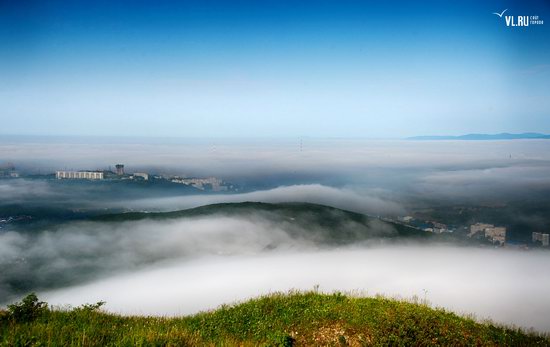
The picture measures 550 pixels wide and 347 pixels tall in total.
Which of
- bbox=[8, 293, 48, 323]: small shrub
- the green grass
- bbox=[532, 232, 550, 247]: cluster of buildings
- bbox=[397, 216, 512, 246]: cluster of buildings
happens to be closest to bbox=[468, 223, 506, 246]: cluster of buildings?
bbox=[397, 216, 512, 246]: cluster of buildings

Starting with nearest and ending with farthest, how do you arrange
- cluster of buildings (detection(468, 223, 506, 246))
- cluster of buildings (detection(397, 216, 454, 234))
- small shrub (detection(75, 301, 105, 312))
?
small shrub (detection(75, 301, 105, 312)) < cluster of buildings (detection(468, 223, 506, 246)) < cluster of buildings (detection(397, 216, 454, 234))

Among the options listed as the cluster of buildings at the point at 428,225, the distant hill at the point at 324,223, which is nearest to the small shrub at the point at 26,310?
the distant hill at the point at 324,223

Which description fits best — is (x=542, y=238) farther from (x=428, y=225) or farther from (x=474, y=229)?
(x=428, y=225)

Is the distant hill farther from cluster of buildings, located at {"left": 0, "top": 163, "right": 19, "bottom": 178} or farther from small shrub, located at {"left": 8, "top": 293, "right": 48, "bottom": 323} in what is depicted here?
small shrub, located at {"left": 8, "top": 293, "right": 48, "bottom": 323}

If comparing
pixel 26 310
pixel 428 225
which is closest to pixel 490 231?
pixel 428 225

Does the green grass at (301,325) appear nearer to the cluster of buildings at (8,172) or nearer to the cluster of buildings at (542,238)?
the cluster of buildings at (542,238)
